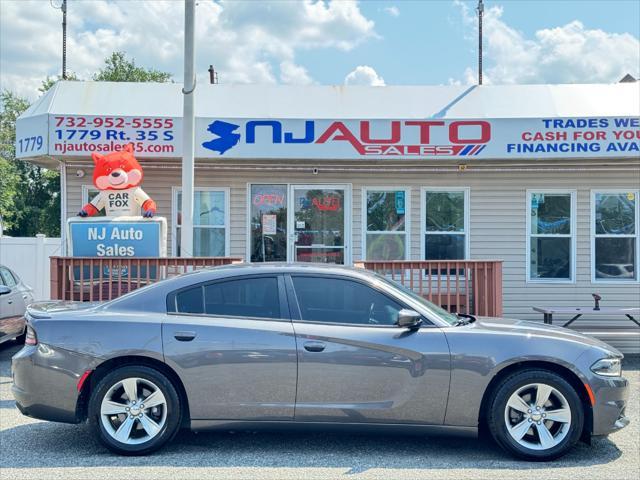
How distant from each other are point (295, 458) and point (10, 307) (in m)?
5.79

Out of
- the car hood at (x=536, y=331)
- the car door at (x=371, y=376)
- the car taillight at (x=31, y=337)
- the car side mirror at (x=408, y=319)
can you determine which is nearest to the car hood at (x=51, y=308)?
the car taillight at (x=31, y=337)

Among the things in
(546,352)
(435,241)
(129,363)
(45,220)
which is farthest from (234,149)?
(45,220)

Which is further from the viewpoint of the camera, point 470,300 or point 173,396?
point 470,300

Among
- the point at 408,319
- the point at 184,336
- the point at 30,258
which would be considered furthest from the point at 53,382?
the point at 30,258

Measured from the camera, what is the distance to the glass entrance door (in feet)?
34.5

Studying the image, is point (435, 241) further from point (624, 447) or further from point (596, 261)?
point (624, 447)

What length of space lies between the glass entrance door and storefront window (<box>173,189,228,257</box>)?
115cm

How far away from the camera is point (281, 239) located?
34.5 feet

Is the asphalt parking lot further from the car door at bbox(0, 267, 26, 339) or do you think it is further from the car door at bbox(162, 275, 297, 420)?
the car door at bbox(0, 267, 26, 339)

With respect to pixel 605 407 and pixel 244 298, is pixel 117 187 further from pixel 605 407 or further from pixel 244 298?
pixel 605 407

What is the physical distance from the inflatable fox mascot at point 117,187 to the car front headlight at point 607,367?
618cm

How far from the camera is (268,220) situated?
1051 centimetres

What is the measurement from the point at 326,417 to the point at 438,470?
0.91 m

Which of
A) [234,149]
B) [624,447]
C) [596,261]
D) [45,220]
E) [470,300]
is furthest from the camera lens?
[45,220]
